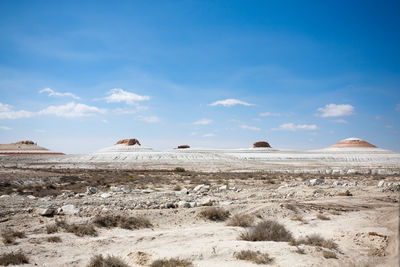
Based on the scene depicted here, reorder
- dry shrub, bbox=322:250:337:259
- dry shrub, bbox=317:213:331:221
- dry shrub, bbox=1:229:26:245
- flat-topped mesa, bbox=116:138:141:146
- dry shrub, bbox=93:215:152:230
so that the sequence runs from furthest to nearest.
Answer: flat-topped mesa, bbox=116:138:141:146, dry shrub, bbox=317:213:331:221, dry shrub, bbox=93:215:152:230, dry shrub, bbox=1:229:26:245, dry shrub, bbox=322:250:337:259

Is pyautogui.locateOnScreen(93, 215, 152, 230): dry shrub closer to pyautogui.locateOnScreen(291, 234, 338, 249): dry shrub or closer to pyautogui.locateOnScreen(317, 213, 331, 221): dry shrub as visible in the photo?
pyautogui.locateOnScreen(291, 234, 338, 249): dry shrub

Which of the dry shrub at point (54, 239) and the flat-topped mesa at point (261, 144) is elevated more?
the flat-topped mesa at point (261, 144)

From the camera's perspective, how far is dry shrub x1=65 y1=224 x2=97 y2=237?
855cm

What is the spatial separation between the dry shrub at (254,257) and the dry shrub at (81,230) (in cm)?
485

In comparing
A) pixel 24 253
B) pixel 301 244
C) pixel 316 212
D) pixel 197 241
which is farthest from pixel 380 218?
pixel 24 253

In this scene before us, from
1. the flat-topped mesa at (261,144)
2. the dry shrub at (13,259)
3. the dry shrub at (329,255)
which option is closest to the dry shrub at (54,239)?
the dry shrub at (13,259)

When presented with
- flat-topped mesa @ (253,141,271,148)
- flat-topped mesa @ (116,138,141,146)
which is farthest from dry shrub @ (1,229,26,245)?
flat-topped mesa @ (116,138,141,146)

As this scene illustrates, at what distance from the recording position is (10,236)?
26.0 feet

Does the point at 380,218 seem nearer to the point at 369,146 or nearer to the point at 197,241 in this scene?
the point at 197,241

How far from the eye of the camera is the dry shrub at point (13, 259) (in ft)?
20.8

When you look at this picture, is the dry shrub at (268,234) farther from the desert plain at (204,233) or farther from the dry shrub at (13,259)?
the dry shrub at (13,259)

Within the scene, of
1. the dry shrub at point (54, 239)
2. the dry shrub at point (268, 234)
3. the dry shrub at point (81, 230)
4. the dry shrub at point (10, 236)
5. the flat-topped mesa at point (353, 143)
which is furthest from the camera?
the flat-topped mesa at point (353, 143)

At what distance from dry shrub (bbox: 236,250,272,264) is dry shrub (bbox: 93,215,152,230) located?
4.22m

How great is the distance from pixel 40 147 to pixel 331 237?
14434 centimetres
